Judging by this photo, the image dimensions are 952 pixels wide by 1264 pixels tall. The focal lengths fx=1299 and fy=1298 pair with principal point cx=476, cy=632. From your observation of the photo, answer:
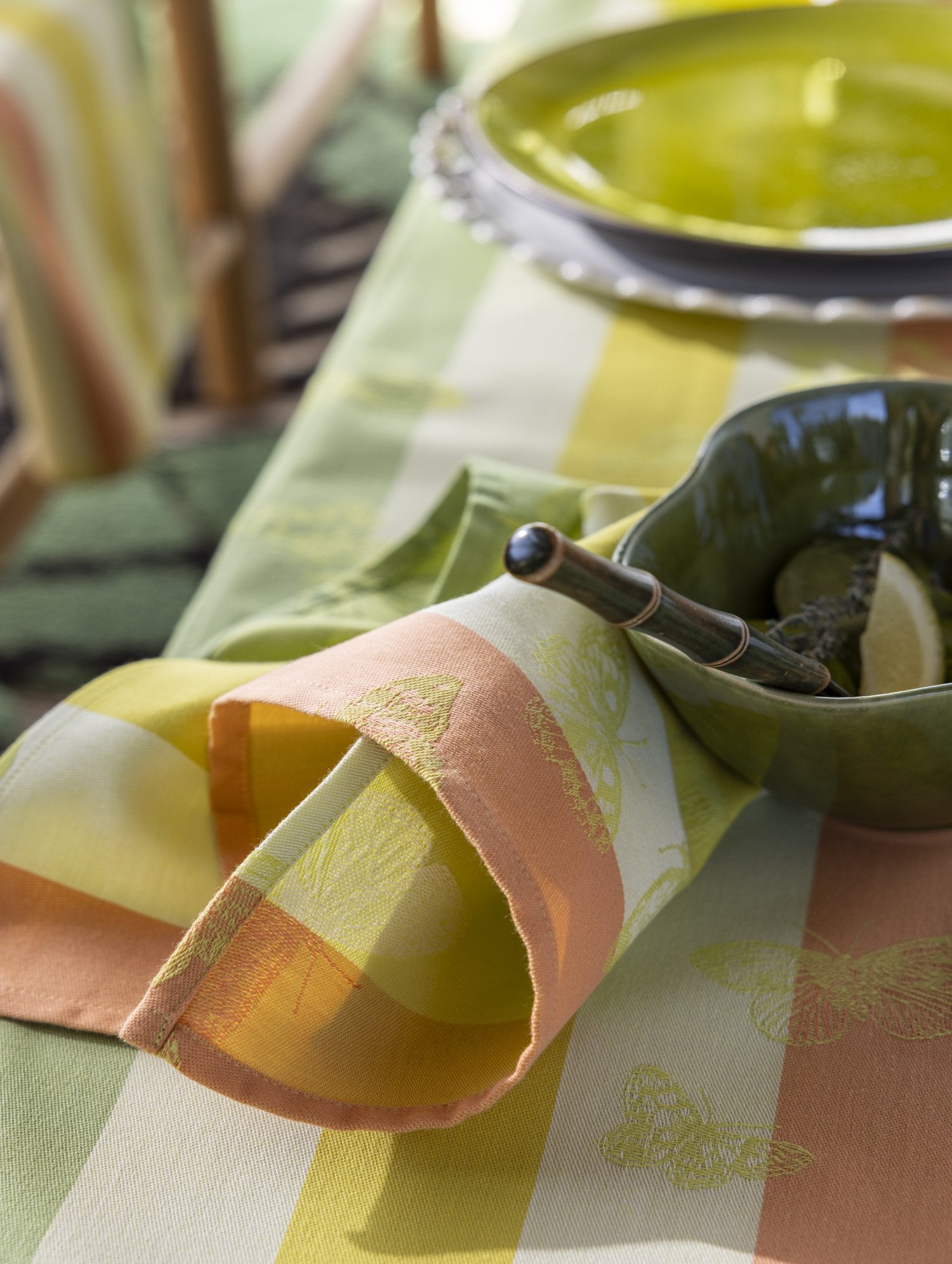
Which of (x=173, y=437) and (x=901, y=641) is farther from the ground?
(x=901, y=641)

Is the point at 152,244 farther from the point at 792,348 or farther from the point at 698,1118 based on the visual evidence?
the point at 698,1118

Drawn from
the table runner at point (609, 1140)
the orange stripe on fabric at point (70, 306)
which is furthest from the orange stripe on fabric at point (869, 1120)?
the orange stripe on fabric at point (70, 306)

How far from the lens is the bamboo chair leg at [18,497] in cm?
115

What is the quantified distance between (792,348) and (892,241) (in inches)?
2.4

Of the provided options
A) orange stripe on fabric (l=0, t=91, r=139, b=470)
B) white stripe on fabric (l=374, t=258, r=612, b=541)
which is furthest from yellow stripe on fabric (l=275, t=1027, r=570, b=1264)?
orange stripe on fabric (l=0, t=91, r=139, b=470)

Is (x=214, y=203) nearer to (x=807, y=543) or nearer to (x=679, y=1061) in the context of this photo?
(x=807, y=543)

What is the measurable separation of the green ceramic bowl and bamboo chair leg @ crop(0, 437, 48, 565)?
901 mm

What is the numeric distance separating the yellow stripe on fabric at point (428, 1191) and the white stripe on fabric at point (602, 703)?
0.20 ft

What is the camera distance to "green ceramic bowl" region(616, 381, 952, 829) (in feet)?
1.00

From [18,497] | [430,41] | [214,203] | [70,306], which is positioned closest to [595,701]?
[70,306]

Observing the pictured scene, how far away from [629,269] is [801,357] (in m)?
0.09

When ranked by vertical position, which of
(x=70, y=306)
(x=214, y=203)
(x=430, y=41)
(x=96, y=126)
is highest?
(x=96, y=126)

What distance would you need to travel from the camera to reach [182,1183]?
0.29 m

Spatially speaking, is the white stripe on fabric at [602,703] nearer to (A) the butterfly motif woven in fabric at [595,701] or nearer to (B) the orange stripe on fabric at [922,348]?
(A) the butterfly motif woven in fabric at [595,701]
